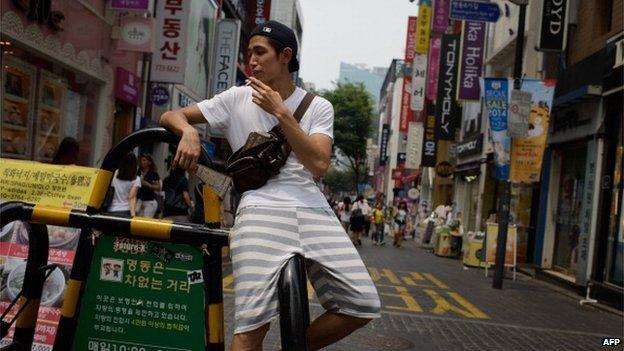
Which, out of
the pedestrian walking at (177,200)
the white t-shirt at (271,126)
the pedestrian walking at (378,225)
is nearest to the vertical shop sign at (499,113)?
the pedestrian walking at (177,200)

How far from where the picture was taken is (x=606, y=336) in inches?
297

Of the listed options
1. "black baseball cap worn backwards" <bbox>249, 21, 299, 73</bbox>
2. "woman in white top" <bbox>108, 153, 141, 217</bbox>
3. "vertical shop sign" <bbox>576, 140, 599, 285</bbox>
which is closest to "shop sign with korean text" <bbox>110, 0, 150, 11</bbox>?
"woman in white top" <bbox>108, 153, 141, 217</bbox>

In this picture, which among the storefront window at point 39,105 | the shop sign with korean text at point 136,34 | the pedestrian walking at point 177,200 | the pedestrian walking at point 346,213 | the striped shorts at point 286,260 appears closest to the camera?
the striped shorts at point 286,260

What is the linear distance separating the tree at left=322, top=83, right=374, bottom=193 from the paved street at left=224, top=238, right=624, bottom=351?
144 feet

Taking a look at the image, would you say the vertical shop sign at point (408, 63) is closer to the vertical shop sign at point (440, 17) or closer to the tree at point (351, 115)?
the tree at point (351, 115)

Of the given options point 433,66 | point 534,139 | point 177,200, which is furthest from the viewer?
point 433,66

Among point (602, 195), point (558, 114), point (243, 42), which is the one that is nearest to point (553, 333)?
point (602, 195)

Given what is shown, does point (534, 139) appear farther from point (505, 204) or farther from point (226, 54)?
point (226, 54)

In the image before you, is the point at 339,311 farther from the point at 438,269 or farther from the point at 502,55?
the point at 502,55

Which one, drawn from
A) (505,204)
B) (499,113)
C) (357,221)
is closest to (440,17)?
(357,221)

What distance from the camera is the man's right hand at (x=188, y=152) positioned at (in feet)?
7.43

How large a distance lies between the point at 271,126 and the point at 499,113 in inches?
416

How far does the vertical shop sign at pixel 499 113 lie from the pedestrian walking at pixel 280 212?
406 inches

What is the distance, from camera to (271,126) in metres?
2.62
